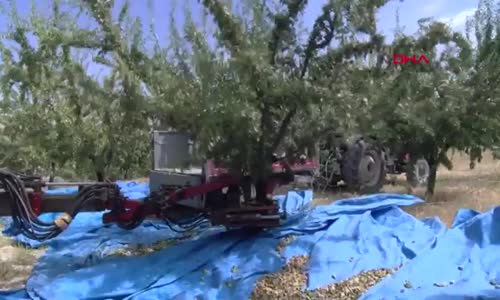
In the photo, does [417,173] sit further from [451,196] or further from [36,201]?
[36,201]

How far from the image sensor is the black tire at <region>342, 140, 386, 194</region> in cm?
1190

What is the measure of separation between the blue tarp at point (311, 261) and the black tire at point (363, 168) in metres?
4.99

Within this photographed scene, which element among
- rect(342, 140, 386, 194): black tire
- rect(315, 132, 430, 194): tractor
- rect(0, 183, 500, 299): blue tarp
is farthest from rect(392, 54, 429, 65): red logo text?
rect(342, 140, 386, 194): black tire

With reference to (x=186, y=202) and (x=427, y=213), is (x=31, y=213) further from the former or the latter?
(x=427, y=213)

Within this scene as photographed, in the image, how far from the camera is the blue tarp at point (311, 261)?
501 cm

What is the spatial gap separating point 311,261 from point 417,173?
289 inches

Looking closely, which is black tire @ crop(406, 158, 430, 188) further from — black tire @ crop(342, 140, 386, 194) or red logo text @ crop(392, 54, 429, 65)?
red logo text @ crop(392, 54, 429, 65)

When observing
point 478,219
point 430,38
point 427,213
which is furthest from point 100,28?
point 427,213

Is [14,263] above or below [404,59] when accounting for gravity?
below

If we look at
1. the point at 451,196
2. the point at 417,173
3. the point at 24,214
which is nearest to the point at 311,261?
the point at 24,214

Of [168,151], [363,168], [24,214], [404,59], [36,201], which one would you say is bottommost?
[24,214]

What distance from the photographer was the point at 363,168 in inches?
474

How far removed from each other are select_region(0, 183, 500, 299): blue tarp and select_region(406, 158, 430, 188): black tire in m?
5.42

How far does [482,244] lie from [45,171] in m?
11.7
